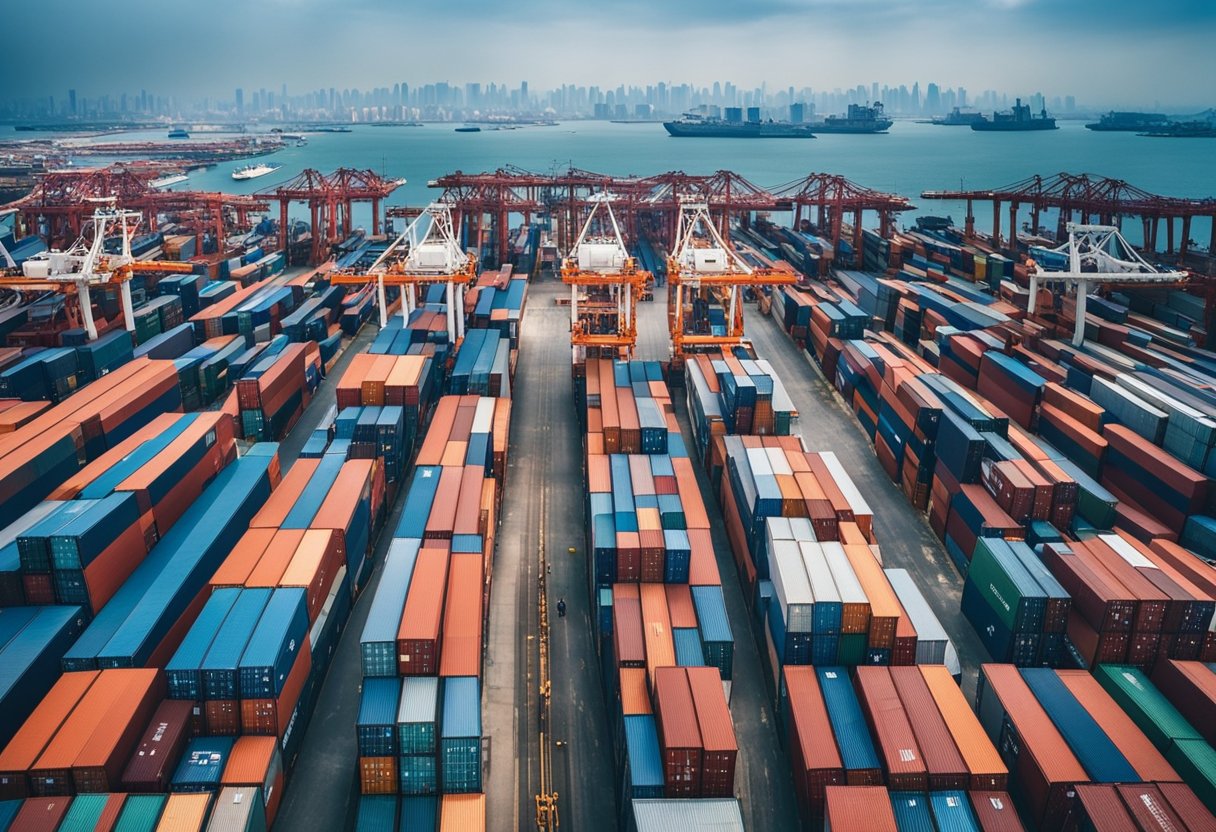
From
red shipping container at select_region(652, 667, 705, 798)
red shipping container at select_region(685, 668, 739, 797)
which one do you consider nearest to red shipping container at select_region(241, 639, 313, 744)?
red shipping container at select_region(652, 667, 705, 798)

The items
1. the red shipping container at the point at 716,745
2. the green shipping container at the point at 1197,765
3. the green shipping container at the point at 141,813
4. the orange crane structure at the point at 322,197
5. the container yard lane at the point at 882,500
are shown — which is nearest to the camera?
the green shipping container at the point at 141,813

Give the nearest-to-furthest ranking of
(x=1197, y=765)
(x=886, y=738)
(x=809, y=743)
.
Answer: (x=1197, y=765)
(x=886, y=738)
(x=809, y=743)

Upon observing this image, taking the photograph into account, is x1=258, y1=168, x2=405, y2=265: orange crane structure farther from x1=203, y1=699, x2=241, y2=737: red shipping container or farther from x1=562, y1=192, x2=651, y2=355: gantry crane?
x1=203, y1=699, x2=241, y2=737: red shipping container

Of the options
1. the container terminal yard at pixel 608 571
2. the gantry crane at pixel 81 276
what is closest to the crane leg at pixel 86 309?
the gantry crane at pixel 81 276

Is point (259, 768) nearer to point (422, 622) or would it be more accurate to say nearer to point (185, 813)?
point (185, 813)

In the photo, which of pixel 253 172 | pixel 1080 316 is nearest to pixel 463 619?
pixel 1080 316

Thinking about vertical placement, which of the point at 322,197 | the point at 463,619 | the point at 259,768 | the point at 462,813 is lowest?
the point at 462,813

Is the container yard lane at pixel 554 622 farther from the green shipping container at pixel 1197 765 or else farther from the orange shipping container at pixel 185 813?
the green shipping container at pixel 1197 765
